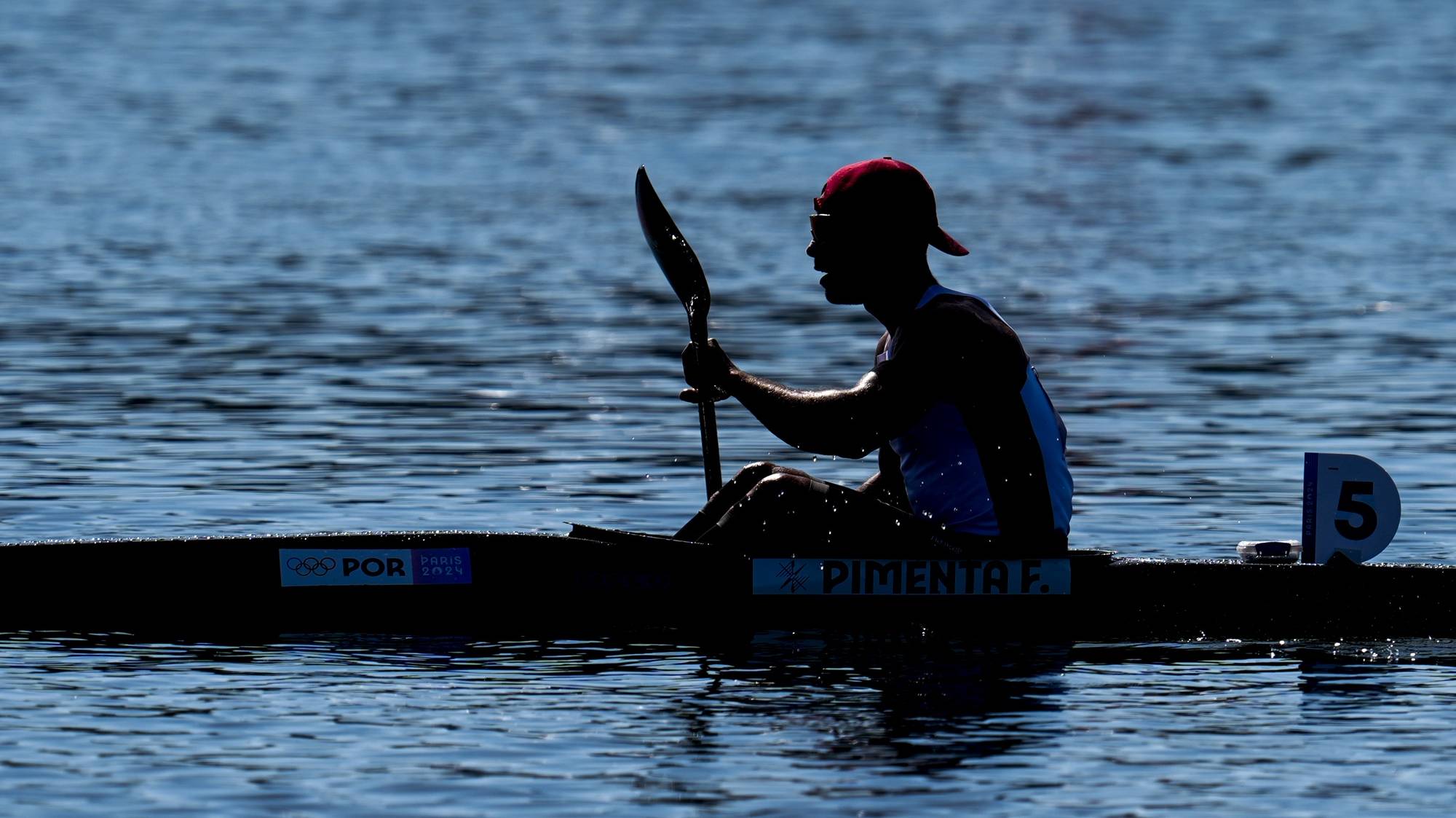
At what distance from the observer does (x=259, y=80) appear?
54250mm

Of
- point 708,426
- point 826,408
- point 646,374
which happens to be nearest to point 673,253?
point 708,426

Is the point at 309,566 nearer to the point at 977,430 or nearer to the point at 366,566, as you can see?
the point at 366,566

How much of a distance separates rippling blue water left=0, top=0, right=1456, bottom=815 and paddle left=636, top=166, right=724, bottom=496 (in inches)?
43.7

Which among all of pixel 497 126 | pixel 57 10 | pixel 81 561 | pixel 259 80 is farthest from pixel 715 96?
pixel 81 561

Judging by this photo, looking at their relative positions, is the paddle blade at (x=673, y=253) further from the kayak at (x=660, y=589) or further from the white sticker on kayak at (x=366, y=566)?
the white sticker on kayak at (x=366, y=566)

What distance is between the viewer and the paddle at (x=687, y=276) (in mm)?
11594

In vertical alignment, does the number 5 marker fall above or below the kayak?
above

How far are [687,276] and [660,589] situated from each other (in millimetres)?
1807

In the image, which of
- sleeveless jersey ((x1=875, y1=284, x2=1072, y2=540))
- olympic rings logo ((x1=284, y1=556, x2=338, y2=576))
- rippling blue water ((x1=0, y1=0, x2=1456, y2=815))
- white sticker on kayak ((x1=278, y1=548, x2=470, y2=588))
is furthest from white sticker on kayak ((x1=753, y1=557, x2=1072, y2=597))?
olympic rings logo ((x1=284, y1=556, x2=338, y2=576))

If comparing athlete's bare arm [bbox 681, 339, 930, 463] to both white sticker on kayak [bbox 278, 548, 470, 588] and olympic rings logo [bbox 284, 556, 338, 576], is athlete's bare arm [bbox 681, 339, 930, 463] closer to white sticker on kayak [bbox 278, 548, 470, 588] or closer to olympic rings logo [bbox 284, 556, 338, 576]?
white sticker on kayak [bbox 278, 548, 470, 588]

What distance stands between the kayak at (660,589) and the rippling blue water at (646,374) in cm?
21

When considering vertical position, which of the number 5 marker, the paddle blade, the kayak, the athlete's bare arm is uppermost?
the paddle blade

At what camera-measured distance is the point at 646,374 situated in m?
20.7

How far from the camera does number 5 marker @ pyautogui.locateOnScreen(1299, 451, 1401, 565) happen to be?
1093 cm
